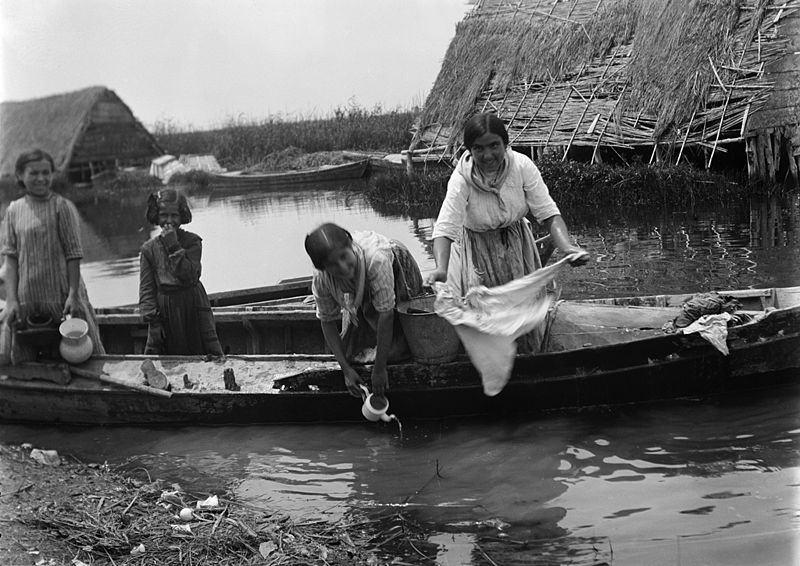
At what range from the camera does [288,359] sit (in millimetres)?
5398

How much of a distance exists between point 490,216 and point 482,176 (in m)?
0.25

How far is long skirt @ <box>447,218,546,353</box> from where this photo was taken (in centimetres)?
464

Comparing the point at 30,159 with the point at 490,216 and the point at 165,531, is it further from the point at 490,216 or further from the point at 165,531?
the point at 490,216

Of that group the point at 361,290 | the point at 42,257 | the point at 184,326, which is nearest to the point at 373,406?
the point at 361,290

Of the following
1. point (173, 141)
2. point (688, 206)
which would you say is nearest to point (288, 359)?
point (688, 206)

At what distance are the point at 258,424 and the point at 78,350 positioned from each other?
132 cm

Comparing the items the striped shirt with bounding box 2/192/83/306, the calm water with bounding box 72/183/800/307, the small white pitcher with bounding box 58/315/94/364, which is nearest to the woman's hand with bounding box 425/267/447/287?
the striped shirt with bounding box 2/192/83/306

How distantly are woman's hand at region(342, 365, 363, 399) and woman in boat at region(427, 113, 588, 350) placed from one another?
75cm

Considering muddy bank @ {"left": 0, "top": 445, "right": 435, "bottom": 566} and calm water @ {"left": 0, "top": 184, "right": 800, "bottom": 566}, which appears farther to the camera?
calm water @ {"left": 0, "top": 184, "right": 800, "bottom": 566}

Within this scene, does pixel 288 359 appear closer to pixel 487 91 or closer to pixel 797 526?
pixel 797 526

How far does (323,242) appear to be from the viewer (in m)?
4.04

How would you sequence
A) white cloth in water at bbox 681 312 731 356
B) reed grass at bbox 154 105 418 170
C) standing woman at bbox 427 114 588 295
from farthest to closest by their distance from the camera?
reed grass at bbox 154 105 418 170 → white cloth in water at bbox 681 312 731 356 → standing woman at bbox 427 114 588 295

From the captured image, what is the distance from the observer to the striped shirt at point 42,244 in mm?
5258

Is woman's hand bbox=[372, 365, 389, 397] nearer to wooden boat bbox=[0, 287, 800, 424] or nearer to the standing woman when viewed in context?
wooden boat bbox=[0, 287, 800, 424]
